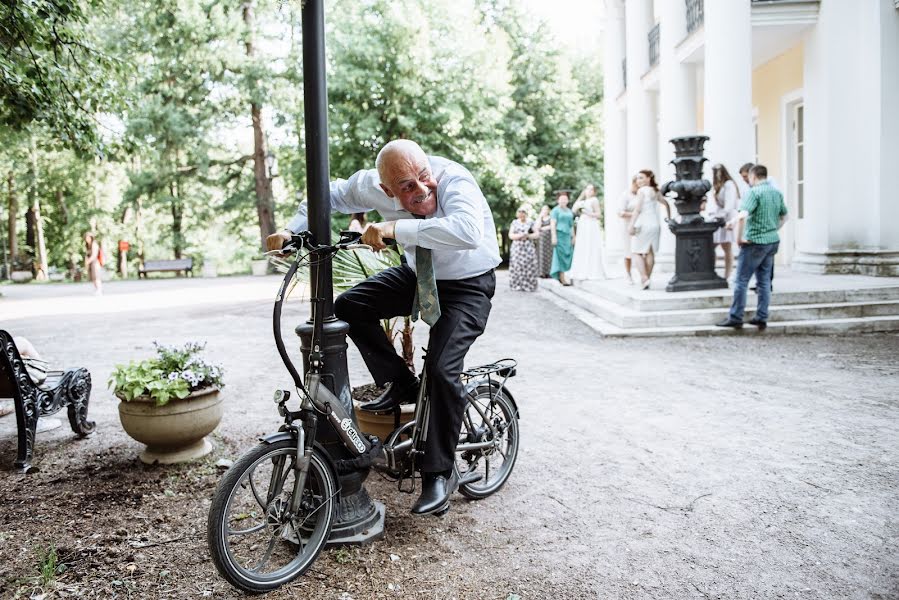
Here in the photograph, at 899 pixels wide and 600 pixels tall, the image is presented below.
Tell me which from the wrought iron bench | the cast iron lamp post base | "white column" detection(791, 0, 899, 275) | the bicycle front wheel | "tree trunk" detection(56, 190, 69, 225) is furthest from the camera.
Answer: "tree trunk" detection(56, 190, 69, 225)

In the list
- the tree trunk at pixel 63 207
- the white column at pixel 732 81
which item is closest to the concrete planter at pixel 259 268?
the tree trunk at pixel 63 207

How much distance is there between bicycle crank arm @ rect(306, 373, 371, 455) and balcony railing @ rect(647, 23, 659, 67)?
1675 cm

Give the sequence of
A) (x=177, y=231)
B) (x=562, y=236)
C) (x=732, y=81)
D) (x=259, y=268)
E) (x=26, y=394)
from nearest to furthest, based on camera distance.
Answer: (x=26, y=394)
(x=732, y=81)
(x=562, y=236)
(x=259, y=268)
(x=177, y=231)

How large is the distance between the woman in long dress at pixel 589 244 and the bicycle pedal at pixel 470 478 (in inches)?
416

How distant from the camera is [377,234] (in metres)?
2.93

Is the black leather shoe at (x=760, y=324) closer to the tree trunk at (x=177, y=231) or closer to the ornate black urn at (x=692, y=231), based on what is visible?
the ornate black urn at (x=692, y=231)

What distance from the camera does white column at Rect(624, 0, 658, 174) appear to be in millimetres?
17609

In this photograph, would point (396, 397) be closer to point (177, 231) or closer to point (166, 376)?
point (166, 376)

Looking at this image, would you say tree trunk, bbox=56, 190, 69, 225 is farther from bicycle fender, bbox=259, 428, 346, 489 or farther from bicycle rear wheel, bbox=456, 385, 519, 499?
bicycle fender, bbox=259, 428, 346, 489

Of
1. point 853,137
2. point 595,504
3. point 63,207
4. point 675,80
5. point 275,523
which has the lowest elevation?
point 595,504

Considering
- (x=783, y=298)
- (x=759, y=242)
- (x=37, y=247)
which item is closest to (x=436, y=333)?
(x=759, y=242)

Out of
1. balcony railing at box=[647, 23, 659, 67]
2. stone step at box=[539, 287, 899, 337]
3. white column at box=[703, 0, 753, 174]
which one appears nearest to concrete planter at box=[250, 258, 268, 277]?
balcony railing at box=[647, 23, 659, 67]

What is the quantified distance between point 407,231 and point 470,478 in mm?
1543

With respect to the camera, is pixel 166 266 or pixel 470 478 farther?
pixel 166 266
